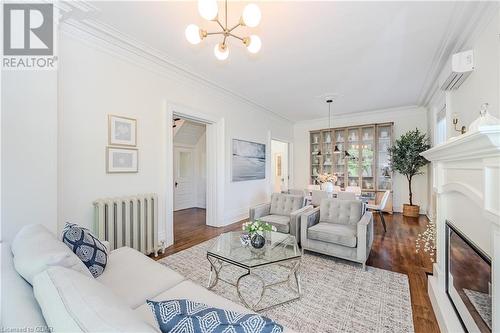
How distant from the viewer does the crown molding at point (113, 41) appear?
7.34 feet

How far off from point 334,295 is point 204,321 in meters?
1.84

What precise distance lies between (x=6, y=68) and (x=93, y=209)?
1520 millimetres

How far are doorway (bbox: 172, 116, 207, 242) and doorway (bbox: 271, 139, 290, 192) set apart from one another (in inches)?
100.0

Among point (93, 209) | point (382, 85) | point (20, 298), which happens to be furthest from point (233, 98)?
point (20, 298)

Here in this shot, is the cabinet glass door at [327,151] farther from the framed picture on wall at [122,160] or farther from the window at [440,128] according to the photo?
the framed picture on wall at [122,160]

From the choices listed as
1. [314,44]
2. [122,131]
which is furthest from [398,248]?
[122,131]

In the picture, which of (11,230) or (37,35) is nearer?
(11,230)

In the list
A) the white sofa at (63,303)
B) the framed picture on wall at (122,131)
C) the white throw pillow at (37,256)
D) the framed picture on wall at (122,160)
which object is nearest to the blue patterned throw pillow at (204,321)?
the white sofa at (63,303)

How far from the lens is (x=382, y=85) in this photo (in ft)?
13.8

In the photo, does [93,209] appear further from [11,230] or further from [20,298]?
[20,298]

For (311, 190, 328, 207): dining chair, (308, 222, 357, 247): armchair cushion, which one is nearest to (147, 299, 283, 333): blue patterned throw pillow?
(308, 222, 357, 247): armchair cushion

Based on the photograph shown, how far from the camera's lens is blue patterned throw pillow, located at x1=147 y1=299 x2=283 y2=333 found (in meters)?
0.73

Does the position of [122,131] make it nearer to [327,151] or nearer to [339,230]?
[339,230]

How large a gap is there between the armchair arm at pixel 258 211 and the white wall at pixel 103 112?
4.58 feet
